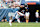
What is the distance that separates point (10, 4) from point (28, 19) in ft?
2.01

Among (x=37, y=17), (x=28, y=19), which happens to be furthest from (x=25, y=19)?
(x=37, y=17)

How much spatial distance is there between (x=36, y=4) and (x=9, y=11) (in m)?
0.73

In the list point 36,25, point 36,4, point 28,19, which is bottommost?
point 36,25

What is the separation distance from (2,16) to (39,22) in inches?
38.9

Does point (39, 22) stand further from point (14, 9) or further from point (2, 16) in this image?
point (2, 16)

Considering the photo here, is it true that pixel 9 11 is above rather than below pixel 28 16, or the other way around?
above

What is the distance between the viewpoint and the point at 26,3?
7.02 feet

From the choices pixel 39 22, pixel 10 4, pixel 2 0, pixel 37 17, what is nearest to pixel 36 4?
pixel 37 17

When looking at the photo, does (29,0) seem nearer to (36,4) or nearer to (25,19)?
(36,4)

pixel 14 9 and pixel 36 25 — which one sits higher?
pixel 14 9

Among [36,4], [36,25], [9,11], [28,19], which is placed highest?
[36,4]

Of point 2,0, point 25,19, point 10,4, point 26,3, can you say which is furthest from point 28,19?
point 2,0

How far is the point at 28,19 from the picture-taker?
7.06ft

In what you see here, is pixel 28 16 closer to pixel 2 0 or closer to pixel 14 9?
pixel 14 9
